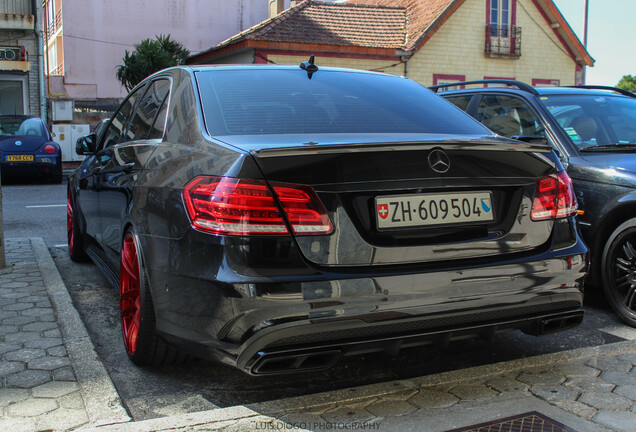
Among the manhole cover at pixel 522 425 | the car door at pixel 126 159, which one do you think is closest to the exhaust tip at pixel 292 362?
the manhole cover at pixel 522 425

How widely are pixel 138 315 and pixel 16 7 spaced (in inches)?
1024

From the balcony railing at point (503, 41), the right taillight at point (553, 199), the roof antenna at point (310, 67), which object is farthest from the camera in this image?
the balcony railing at point (503, 41)

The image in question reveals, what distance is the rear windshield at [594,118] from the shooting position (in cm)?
507

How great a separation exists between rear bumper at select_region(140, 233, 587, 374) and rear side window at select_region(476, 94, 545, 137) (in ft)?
8.04

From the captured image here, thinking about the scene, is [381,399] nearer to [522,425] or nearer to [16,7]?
[522,425]

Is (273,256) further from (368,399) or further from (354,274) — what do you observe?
(368,399)

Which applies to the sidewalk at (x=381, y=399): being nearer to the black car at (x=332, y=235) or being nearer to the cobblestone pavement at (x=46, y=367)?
the cobblestone pavement at (x=46, y=367)

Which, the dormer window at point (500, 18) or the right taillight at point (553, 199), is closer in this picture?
the right taillight at point (553, 199)

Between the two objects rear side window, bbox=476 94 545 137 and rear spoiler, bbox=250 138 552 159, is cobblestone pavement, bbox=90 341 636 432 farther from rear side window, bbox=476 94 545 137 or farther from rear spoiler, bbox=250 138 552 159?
rear side window, bbox=476 94 545 137

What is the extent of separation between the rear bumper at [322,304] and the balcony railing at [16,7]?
26.2 m

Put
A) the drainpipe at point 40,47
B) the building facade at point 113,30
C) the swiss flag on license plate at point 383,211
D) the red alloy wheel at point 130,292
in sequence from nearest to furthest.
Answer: the swiss flag on license plate at point 383,211 < the red alloy wheel at point 130,292 < the drainpipe at point 40,47 < the building facade at point 113,30

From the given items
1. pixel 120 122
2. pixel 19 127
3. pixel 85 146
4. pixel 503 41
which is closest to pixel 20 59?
pixel 19 127

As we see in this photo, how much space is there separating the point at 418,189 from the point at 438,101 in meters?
1.25

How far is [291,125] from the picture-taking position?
320 centimetres
